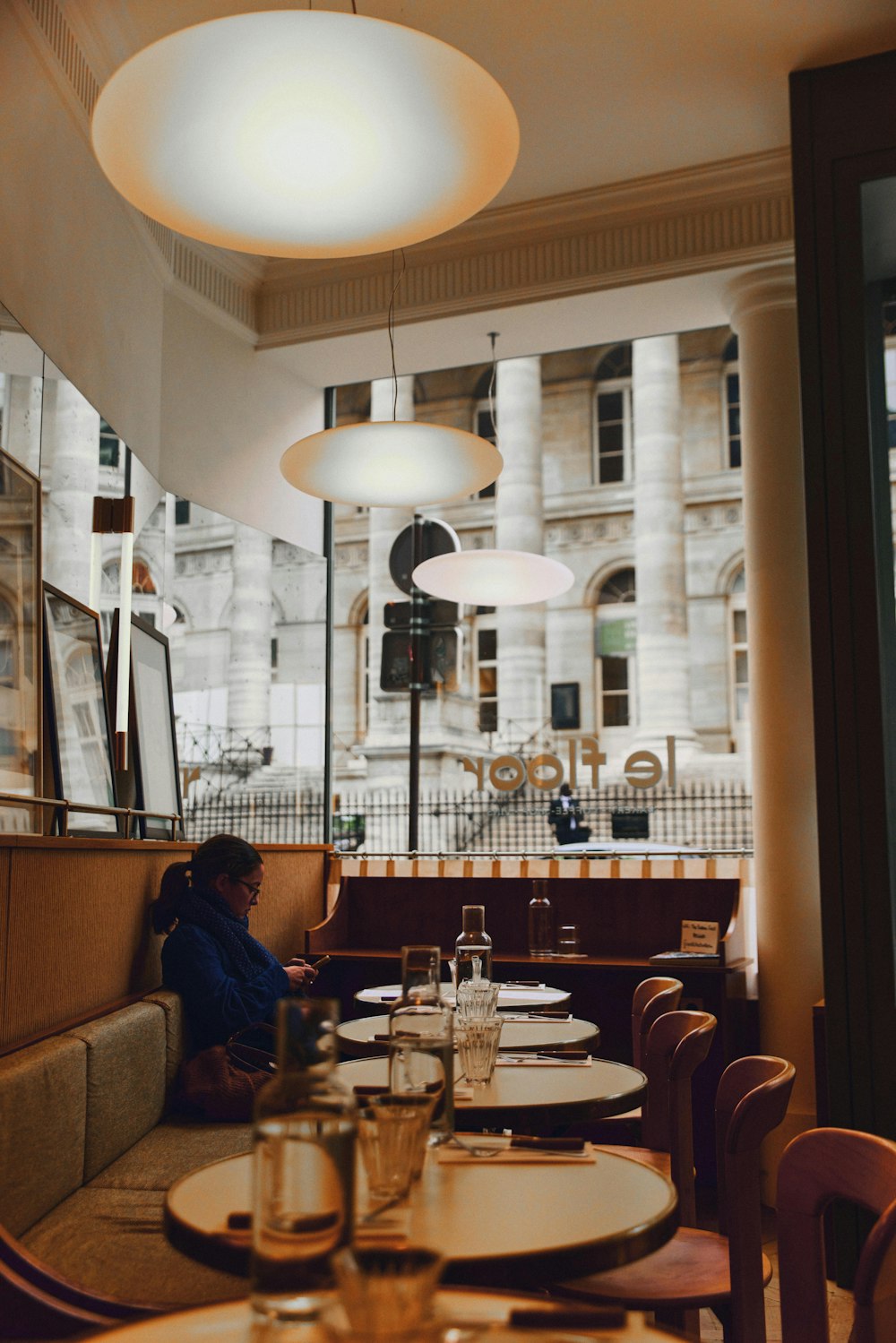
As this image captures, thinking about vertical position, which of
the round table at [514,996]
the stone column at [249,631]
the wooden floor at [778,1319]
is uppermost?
the stone column at [249,631]

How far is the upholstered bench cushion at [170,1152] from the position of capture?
2.82 m

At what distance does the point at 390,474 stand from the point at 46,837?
2.10 m

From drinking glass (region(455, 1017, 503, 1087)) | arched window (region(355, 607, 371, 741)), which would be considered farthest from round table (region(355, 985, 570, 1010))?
arched window (region(355, 607, 371, 741))

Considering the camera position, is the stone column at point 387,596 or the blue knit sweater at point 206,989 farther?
the stone column at point 387,596

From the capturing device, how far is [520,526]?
2214 cm

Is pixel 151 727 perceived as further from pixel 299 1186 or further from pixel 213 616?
pixel 299 1186

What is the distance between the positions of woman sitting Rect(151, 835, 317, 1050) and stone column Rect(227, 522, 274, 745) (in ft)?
7.14

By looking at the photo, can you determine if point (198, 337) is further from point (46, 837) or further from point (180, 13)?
point (46, 837)

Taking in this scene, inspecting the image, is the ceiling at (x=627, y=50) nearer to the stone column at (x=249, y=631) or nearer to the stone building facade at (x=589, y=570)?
the stone column at (x=249, y=631)

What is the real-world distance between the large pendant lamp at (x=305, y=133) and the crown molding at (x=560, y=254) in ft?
8.74

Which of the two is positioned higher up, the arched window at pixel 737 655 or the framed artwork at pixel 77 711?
the arched window at pixel 737 655

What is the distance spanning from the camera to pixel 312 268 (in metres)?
5.99

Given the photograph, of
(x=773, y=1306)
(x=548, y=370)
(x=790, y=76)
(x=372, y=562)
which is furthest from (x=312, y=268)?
(x=548, y=370)

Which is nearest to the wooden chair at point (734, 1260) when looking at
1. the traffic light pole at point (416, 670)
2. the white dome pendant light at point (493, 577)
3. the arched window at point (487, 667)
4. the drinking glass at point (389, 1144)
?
the drinking glass at point (389, 1144)
